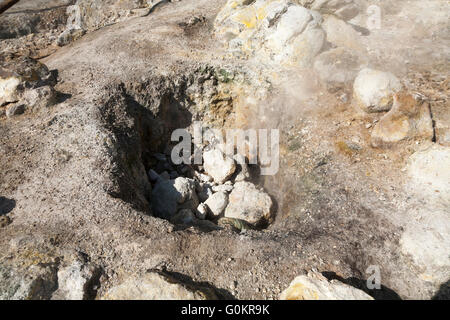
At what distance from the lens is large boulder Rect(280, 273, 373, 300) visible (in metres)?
3.48

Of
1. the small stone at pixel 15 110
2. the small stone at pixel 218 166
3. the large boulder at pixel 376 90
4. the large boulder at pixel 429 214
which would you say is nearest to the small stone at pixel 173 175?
the small stone at pixel 218 166

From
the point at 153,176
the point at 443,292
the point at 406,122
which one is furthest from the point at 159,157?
the point at 443,292

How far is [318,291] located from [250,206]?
3207 mm

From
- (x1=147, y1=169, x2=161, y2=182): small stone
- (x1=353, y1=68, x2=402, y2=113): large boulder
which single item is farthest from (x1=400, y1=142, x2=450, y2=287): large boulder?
(x1=147, y1=169, x2=161, y2=182): small stone

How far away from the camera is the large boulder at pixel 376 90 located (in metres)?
6.56

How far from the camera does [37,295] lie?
139 inches

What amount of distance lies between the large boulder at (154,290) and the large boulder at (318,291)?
3.38ft

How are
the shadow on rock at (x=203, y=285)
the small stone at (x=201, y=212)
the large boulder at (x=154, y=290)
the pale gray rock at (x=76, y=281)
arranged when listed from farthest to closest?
1. the small stone at (x=201, y=212)
2. the shadow on rock at (x=203, y=285)
3. the pale gray rock at (x=76, y=281)
4. the large boulder at (x=154, y=290)

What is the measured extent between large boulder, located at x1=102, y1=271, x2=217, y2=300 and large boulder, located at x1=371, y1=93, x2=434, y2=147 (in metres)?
5.10

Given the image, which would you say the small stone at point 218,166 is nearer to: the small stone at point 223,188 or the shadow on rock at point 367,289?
the small stone at point 223,188

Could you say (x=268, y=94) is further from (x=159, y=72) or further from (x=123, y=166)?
(x=123, y=166)

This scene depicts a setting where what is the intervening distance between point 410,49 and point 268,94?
15.1 feet
